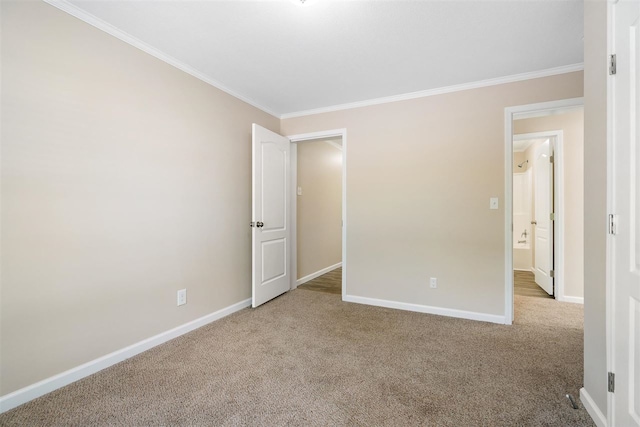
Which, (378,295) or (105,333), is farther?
(378,295)

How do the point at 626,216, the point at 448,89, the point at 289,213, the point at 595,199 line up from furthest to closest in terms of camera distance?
1. the point at 289,213
2. the point at 448,89
3. the point at 595,199
4. the point at 626,216

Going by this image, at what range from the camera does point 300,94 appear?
126 inches

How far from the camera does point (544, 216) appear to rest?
13.0 ft

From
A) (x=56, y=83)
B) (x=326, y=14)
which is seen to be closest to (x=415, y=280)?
(x=326, y=14)

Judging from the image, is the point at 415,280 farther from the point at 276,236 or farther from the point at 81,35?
the point at 81,35

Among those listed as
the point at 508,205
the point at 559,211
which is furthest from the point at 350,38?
the point at 559,211

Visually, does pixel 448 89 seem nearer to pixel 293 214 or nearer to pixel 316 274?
pixel 293 214

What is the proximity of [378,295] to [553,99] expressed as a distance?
2606 mm

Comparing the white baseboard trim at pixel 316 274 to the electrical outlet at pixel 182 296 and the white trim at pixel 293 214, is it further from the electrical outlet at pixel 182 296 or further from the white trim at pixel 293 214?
the electrical outlet at pixel 182 296

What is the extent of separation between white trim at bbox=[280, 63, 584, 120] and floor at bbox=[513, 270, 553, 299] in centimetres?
271

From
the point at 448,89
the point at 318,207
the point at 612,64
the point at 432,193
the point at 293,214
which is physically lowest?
the point at 293,214

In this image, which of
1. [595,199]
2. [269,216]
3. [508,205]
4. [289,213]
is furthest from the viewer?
[289,213]

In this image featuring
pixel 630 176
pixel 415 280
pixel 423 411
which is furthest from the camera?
pixel 415 280

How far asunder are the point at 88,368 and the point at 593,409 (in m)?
3.01
